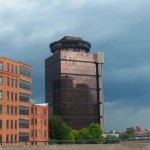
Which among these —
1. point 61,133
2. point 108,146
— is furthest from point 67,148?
point 61,133

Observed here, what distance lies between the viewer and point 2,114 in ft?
302

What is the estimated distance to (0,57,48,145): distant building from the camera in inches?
3654

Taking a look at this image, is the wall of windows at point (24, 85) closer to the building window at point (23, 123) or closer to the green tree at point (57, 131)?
the building window at point (23, 123)

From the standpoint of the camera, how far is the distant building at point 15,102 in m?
92.8

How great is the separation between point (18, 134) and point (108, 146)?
75.4 meters

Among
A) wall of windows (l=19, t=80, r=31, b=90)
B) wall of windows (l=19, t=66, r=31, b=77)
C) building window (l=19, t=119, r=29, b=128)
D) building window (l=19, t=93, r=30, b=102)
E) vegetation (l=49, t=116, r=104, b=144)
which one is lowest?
vegetation (l=49, t=116, r=104, b=144)

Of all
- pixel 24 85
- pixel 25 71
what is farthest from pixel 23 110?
pixel 25 71

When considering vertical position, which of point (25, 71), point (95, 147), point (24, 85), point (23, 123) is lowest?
point (95, 147)

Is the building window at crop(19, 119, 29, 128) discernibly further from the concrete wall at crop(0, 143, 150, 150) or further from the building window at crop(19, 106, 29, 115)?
the concrete wall at crop(0, 143, 150, 150)

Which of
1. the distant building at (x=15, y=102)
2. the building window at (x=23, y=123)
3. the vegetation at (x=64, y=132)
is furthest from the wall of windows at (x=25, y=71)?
the vegetation at (x=64, y=132)

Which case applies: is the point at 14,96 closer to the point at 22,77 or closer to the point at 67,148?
the point at 22,77

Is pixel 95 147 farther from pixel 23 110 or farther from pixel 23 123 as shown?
pixel 23 110

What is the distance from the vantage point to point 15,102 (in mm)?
97438

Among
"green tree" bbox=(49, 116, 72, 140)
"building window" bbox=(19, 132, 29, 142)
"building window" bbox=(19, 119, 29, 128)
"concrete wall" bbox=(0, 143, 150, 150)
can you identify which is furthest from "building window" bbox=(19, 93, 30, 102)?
"concrete wall" bbox=(0, 143, 150, 150)
